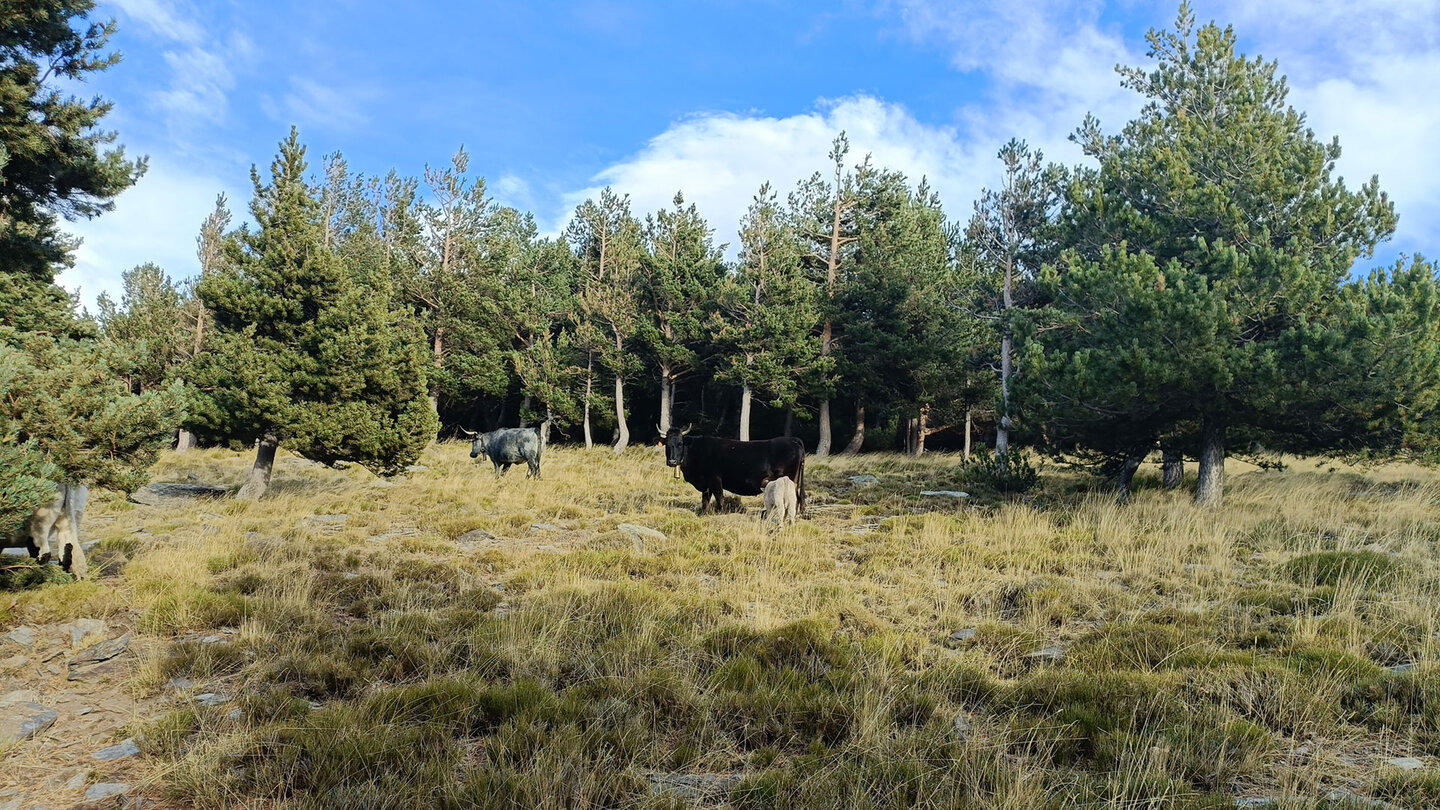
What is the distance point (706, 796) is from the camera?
402 centimetres

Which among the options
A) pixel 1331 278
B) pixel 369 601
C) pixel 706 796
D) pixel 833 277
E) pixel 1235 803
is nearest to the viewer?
pixel 1235 803

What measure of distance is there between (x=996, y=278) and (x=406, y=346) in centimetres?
2035

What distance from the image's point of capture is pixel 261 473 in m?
15.5

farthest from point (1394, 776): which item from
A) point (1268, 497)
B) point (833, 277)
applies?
point (833, 277)

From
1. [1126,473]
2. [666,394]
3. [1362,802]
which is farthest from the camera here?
[666,394]

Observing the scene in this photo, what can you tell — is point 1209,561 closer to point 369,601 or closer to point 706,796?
point 706,796

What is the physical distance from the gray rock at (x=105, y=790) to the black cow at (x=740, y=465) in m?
10.9

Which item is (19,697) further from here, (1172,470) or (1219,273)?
(1172,470)

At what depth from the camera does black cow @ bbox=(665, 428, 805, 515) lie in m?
14.7

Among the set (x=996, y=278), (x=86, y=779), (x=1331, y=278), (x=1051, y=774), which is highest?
(x=996, y=278)

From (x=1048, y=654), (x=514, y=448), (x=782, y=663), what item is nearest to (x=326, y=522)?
(x=514, y=448)

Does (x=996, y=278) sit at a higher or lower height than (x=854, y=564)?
higher

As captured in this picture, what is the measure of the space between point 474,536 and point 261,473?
7.21m

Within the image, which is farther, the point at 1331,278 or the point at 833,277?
the point at 833,277
